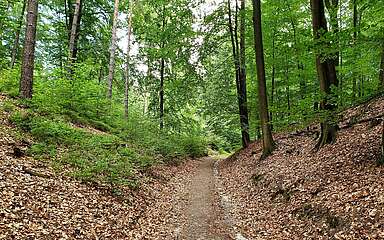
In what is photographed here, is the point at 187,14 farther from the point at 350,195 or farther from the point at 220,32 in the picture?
the point at 350,195

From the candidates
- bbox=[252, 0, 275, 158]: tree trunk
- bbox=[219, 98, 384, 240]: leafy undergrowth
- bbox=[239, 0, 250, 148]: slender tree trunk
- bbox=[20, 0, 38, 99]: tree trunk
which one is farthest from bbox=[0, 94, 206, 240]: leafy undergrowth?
bbox=[239, 0, 250, 148]: slender tree trunk

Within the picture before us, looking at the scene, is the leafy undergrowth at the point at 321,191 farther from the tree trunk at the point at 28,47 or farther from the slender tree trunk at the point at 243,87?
the tree trunk at the point at 28,47

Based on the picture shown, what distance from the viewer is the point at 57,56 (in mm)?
20516

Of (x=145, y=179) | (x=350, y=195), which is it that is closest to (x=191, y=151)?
(x=145, y=179)

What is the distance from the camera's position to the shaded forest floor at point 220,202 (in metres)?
6.04

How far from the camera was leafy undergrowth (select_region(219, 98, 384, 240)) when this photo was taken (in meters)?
6.24

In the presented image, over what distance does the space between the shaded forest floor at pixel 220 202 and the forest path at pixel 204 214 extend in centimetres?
3

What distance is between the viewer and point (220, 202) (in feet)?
34.4

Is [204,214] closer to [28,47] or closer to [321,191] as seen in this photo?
[321,191]

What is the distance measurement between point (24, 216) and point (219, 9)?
1674cm

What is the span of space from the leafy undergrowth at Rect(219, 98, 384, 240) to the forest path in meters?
0.52

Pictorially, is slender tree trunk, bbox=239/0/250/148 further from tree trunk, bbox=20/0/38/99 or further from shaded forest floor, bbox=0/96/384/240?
tree trunk, bbox=20/0/38/99

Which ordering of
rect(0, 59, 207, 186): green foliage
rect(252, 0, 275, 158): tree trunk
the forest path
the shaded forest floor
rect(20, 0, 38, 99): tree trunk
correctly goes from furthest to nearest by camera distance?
1. rect(252, 0, 275, 158): tree trunk
2. rect(20, 0, 38, 99): tree trunk
3. rect(0, 59, 207, 186): green foliage
4. the forest path
5. the shaded forest floor

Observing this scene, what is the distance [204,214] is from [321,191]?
10.8 feet
